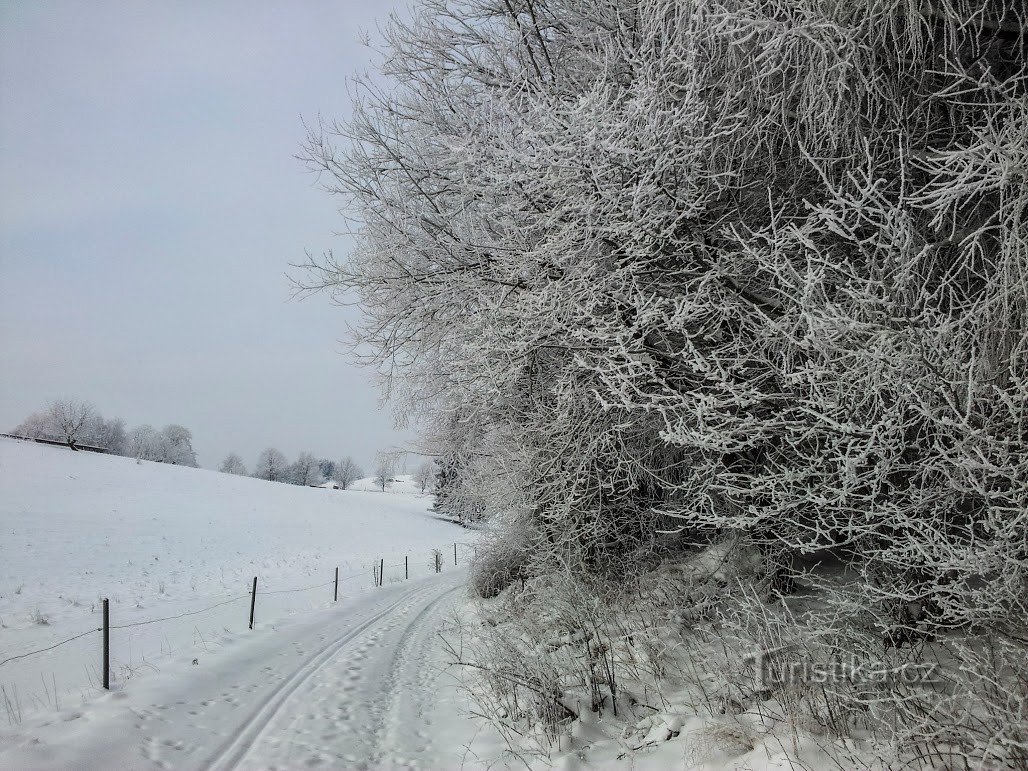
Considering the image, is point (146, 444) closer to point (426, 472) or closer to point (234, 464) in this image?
point (234, 464)

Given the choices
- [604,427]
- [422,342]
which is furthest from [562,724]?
[422,342]

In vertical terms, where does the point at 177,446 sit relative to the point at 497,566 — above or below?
above

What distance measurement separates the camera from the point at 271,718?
5262mm

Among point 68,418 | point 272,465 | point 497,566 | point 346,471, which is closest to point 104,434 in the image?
point 68,418

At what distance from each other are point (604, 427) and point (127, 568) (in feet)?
62.5

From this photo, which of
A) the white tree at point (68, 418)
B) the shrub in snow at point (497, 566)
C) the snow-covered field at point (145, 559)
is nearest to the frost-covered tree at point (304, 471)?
the white tree at point (68, 418)

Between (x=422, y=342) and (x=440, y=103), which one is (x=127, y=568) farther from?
(x=440, y=103)

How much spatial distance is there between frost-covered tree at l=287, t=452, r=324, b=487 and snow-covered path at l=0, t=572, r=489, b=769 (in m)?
107

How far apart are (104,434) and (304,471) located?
40.5 metres

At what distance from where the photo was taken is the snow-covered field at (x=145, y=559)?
8352mm

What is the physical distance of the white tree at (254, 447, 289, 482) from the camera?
10644 centimetres

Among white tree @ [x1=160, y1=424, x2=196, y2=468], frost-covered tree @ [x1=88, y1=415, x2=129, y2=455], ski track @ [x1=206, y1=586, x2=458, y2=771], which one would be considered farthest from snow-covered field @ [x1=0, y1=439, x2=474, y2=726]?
white tree @ [x1=160, y1=424, x2=196, y2=468]

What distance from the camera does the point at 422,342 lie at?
22.3 ft

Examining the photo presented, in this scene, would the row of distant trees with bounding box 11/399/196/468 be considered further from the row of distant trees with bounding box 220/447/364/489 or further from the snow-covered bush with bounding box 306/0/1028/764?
the snow-covered bush with bounding box 306/0/1028/764
